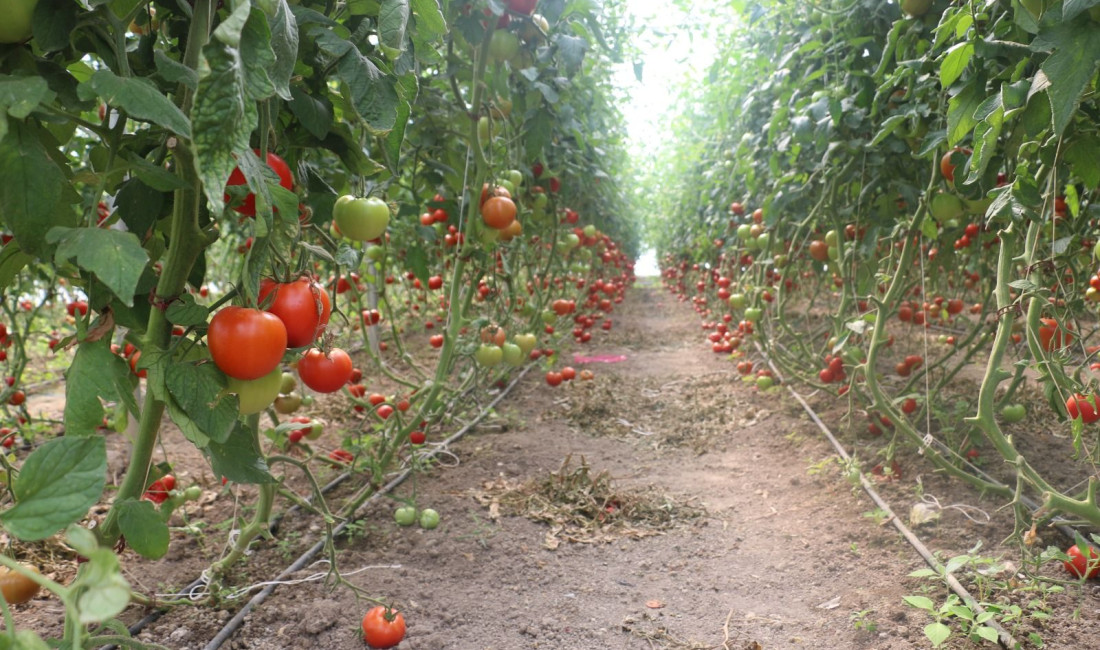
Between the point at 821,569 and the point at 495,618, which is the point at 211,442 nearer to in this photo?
the point at 495,618

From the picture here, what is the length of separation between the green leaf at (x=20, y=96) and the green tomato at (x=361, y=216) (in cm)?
64

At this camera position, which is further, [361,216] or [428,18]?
[361,216]

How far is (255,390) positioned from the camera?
0.84 metres

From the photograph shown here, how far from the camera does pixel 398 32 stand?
0.78m

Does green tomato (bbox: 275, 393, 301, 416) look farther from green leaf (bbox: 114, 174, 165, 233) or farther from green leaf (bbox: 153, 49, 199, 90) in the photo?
green leaf (bbox: 153, 49, 199, 90)

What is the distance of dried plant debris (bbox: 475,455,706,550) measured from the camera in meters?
2.33

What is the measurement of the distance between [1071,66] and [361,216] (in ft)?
3.90

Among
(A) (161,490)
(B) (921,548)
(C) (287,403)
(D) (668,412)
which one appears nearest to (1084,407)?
(B) (921,548)

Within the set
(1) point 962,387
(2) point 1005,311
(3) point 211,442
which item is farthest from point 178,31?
(1) point 962,387

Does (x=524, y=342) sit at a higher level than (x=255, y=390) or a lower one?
lower

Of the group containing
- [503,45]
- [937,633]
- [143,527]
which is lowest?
[937,633]

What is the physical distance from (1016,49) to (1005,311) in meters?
0.63

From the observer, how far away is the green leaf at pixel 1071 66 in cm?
98

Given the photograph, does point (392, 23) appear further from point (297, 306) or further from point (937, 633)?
point (937, 633)
